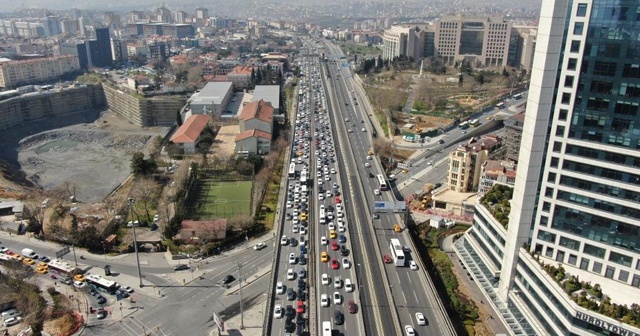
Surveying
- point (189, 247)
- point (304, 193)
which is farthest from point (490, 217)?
point (189, 247)

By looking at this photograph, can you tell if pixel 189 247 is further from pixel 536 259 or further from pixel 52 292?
pixel 536 259

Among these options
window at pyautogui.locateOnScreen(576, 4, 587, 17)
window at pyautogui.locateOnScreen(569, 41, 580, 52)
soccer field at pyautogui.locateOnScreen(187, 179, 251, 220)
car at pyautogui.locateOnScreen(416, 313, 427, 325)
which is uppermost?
window at pyautogui.locateOnScreen(576, 4, 587, 17)

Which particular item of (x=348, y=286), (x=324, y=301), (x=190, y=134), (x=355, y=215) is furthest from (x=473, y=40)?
(x=324, y=301)

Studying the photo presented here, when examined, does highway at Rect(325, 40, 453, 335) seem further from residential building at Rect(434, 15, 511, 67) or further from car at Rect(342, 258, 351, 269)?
residential building at Rect(434, 15, 511, 67)

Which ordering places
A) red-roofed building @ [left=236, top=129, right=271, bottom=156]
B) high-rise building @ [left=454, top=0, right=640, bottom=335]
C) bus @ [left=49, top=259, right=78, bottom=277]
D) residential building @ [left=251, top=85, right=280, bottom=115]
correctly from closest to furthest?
high-rise building @ [left=454, top=0, right=640, bottom=335]
bus @ [left=49, top=259, right=78, bottom=277]
red-roofed building @ [left=236, top=129, right=271, bottom=156]
residential building @ [left=251, top=85, right=280, bottom=115]

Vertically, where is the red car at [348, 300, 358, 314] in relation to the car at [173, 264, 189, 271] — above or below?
above

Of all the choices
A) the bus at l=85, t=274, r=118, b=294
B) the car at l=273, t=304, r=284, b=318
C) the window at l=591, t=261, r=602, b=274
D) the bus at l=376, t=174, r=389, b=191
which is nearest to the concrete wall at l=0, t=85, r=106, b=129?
the bus at l=85, t=274, r=118, b=294

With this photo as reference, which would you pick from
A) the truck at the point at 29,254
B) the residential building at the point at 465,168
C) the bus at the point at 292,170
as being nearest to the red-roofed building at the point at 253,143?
the bus at the point at 292,170
